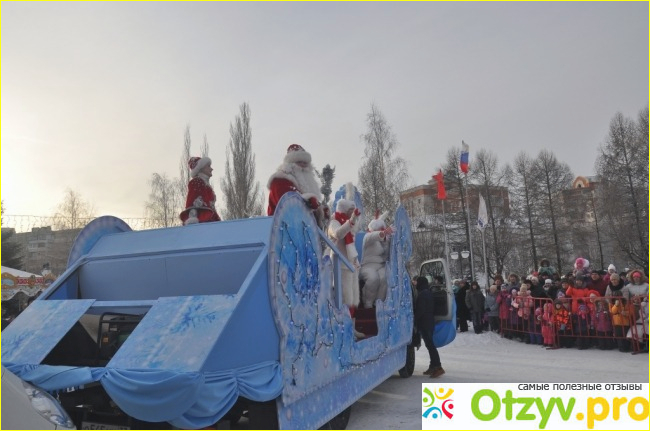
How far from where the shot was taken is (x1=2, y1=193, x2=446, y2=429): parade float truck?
3.17 m

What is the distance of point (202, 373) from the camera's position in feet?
10.0

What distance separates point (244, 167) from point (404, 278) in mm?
22932

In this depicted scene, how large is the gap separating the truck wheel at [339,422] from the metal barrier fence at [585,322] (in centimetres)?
743

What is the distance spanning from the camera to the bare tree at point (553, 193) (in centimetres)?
3219

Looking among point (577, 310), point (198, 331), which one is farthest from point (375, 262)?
point (577, 310)

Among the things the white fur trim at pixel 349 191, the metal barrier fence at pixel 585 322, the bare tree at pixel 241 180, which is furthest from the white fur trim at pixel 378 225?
the bare tree at pixel 241 180

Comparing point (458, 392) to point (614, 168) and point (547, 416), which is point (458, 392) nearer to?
point (547, 416)

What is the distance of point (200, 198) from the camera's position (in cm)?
562

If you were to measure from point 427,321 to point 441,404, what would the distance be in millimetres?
3525

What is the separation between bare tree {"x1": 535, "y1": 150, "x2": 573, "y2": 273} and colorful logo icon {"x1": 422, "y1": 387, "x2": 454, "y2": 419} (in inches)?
1184

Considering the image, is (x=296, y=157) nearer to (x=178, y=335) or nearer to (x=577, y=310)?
(x=178, y=335)

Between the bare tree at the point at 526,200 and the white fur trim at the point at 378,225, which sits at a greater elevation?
the bare tree at the point at 526,200

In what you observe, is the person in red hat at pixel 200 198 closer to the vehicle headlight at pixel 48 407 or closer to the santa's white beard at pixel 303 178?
the santa's white beard at pixel 303 178

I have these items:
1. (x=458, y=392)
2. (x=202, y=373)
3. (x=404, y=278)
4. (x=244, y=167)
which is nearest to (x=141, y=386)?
(x=202, y=373)
